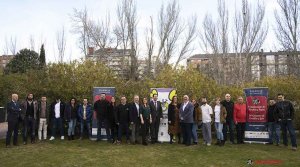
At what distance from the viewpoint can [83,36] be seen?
32906 millimetres

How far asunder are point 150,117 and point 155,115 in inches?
8.8

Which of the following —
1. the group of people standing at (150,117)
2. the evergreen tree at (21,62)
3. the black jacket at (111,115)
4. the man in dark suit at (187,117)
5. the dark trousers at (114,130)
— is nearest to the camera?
the group of people standing at (150,117)

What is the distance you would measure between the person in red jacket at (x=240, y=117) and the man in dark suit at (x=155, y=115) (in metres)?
2.79

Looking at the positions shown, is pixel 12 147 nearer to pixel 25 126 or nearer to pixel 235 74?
pixel 25 126

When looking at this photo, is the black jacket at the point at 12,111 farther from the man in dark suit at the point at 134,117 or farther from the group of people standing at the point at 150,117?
the man in dark suit at the point at 134,117

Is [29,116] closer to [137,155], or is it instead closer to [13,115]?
[13,115]

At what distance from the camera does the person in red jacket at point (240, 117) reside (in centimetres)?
1276

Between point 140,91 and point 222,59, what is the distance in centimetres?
1904

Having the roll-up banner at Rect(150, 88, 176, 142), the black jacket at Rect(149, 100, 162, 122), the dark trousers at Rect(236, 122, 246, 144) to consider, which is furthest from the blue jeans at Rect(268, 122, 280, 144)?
the black jacket at Rect(149, 100, 162, 122)

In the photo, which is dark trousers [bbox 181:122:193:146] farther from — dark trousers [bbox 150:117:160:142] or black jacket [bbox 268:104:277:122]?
black jacket [bbox 268:104:277:122]

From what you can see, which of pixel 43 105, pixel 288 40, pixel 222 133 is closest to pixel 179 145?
pixel 222 133

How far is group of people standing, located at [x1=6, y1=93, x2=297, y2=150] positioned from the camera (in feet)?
39.6

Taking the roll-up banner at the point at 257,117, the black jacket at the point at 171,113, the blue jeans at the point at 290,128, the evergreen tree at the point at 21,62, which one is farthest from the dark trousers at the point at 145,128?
the evergreen tree at the point at 21,62

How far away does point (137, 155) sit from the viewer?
10.4m
